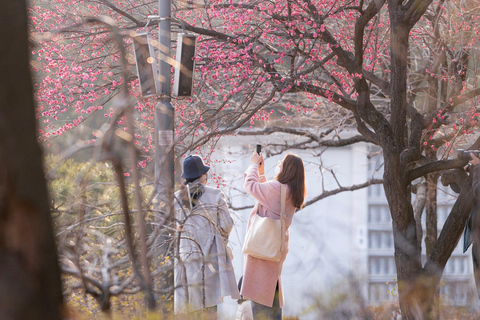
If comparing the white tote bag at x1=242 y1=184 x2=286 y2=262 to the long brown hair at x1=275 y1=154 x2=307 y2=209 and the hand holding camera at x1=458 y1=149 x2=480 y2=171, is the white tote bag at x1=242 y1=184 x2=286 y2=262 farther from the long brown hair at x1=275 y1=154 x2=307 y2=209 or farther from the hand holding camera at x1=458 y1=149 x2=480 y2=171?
the hand holding camera at x1=458 y1=149 x2=480 y2=171

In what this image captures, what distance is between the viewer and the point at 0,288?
1684 mm

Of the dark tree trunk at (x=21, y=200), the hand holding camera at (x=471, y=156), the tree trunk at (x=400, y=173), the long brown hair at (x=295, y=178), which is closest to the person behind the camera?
the dark tree trunk at (x=21, y=200)

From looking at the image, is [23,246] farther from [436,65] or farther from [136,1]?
[436,65]

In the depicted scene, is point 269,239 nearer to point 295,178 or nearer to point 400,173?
point 295,178

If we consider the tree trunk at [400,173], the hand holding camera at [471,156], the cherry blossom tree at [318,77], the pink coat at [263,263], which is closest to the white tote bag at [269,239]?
the pink coat at [263,263]

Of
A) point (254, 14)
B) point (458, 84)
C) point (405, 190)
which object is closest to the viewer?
point (405, 190)

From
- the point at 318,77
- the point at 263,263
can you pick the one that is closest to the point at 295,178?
the point at 263,263

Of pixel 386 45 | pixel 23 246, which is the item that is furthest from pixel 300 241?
pixel 23 246

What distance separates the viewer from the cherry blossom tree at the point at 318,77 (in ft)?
18.2

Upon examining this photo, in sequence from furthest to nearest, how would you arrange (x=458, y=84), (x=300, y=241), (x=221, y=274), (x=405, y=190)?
(x=300, y=241)
(x=458, y=84)
(x=405, y=190)
(x=221, y=274)

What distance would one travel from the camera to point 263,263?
16.4ft

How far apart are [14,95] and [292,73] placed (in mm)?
4258

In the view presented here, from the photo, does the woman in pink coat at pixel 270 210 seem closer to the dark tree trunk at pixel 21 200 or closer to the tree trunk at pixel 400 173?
the tree trunk at pixel 400 173

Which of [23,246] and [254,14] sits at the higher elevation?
[254,14]
